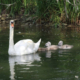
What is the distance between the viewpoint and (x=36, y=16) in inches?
786

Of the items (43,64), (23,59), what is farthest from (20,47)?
(43,64)

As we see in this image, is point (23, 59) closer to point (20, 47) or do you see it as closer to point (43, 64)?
point (20, 47)

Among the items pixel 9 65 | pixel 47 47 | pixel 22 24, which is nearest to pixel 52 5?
pixel 22 24

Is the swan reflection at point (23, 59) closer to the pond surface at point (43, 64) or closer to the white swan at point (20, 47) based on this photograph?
the pond surface at point (43, 64)

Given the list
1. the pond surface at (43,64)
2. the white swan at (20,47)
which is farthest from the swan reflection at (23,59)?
the white swan at (20,47)

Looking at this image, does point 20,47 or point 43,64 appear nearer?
point 43,64

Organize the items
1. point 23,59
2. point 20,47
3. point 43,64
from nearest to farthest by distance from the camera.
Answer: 1. point 43,64
2. point 23,59
3. point 20,47

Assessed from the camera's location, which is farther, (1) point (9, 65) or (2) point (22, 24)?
(2) point (22, 24)

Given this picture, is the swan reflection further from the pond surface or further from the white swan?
the white swan

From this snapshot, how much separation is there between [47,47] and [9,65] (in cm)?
272

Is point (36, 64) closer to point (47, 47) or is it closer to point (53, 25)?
point (47, 47)

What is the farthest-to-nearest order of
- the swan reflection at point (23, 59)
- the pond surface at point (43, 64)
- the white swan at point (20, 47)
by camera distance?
the white swan at point (20, 47) < the swan reflection at point (23, 59) < the pond surface at point (43, 64)

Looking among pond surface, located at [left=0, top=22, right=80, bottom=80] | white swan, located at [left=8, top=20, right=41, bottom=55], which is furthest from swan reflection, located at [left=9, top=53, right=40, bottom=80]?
white swan, located at [left=8, top=20, right=41, bottom=55]

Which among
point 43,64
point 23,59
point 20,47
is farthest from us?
point 20,47
